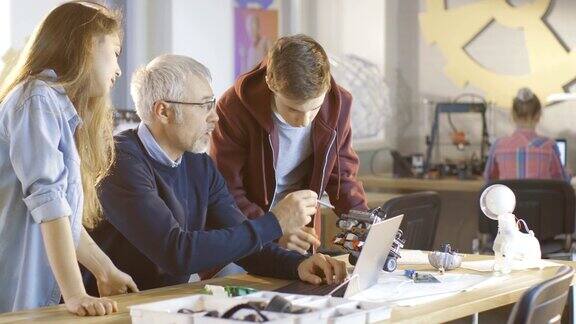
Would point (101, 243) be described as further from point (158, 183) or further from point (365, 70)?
point (365, 70)

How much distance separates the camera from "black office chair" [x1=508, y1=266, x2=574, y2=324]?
2014 mm

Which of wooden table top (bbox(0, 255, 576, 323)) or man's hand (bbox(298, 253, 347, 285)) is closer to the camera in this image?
wooden table top (bbox(0, 255, 576, 323))

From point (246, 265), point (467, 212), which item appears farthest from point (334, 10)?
point (246, 265)

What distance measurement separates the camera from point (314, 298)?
88.3 inches

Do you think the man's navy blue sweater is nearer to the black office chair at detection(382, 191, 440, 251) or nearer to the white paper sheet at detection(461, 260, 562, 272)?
the white paper sheet at detection(461, 260, 562, 272)

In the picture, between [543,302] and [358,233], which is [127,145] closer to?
[358,233]

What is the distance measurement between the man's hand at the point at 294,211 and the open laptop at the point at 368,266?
16cm

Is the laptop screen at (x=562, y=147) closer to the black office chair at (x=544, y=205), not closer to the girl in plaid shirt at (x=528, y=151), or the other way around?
the girl in plaid shirt at (x=528, y=151)

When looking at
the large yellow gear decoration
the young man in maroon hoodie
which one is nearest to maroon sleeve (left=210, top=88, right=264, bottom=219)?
the young man in maroon hoodie

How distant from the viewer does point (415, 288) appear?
270 centimetres

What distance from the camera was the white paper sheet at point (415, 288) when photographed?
2.57 metres

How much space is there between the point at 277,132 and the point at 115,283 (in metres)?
0.93

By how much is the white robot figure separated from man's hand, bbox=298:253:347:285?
0.48 meters

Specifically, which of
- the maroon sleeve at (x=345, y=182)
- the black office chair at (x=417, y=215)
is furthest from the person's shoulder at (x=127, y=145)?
→ the black office chair at (x=417, y=215)
